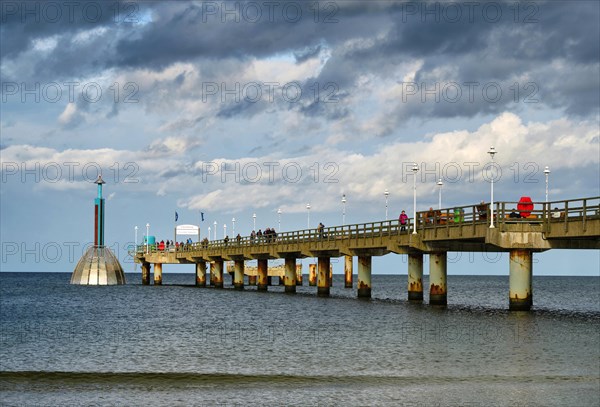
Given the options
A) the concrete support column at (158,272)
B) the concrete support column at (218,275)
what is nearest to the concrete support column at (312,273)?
the concrete support column at (218,275)

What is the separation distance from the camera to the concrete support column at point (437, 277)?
6000 cm

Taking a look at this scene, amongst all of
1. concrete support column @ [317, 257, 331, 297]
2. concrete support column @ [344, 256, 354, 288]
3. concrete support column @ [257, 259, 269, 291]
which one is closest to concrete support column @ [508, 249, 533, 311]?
concrete support column @ [317, 257, 331, 297]

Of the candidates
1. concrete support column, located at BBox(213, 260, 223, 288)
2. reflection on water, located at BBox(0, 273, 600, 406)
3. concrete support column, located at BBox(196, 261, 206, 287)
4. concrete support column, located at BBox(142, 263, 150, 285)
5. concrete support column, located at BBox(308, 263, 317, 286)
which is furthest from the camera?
concrete support column, located at BBox(142, 263, 150, 285)

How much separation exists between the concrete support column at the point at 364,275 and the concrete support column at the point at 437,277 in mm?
11829

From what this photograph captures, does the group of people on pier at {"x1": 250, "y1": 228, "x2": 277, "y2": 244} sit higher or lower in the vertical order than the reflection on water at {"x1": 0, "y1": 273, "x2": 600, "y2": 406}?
higher

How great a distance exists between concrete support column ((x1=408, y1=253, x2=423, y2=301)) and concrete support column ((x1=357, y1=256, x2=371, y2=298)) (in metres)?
6.47

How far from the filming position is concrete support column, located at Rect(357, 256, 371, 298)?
237 ft

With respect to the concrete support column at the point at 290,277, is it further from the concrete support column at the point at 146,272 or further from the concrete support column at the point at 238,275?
the concrete support column at the point at 146,272

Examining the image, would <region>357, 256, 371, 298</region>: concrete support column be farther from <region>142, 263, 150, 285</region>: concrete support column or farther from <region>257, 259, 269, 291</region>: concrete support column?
<region>142, 263, 150, 285</region>: concrete support column

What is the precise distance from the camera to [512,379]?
2644 centimetres

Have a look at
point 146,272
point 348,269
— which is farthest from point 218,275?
point 146,272

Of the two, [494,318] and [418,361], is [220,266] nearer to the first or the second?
[494,318]

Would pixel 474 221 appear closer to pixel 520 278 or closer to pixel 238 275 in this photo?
pixel 520 278

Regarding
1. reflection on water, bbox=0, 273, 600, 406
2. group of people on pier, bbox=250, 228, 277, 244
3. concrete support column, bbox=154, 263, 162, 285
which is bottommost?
reflection on water, bbox=0, 273, 600, 406
